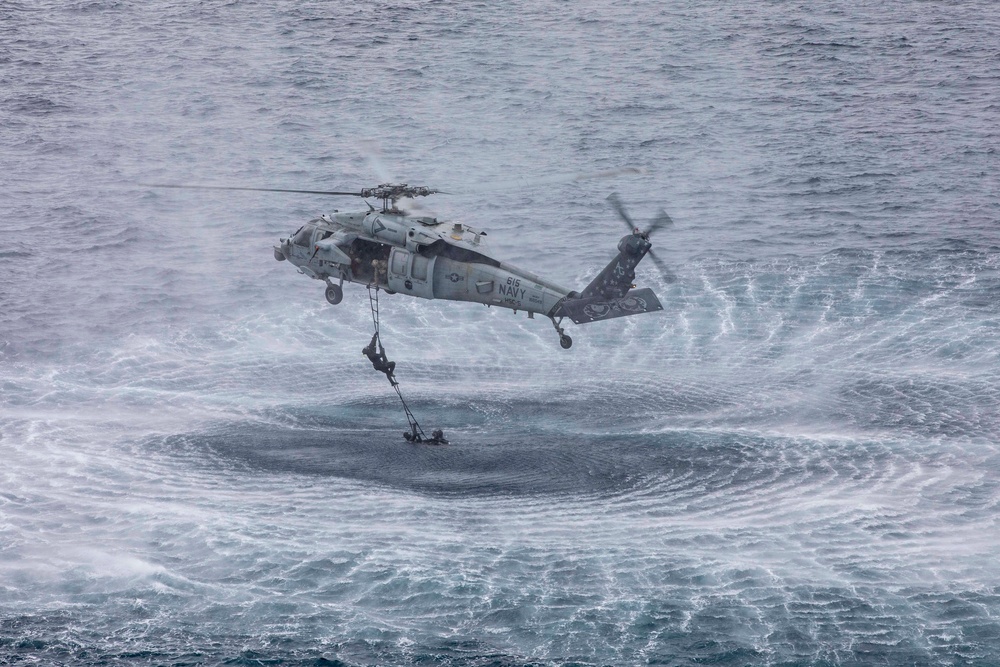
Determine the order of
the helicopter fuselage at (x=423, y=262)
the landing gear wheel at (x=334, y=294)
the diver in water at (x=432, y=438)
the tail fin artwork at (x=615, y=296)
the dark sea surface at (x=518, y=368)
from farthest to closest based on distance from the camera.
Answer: the diver in water at (x=432, y=438)
the landing gear wheel at (x=334, y=294)
the helicopter fuselage at (x=423, y=262)
the tail fin artwork at (x=615, y=296)
the dark sea surface at (x=518, y=368)

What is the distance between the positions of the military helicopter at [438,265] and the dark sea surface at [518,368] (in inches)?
273

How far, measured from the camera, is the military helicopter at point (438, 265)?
3672 centimetres

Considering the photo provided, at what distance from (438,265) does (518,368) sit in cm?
1381

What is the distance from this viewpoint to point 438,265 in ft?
124

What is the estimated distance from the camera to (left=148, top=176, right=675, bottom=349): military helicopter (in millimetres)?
36719

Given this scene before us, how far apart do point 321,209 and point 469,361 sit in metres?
24.4

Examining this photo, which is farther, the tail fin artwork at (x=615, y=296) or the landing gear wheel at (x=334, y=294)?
the landing gear wheel at (x=334, y=294)

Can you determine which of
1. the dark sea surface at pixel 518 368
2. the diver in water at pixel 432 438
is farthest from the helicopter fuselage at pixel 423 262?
the dark sea surface at pixel 518 368

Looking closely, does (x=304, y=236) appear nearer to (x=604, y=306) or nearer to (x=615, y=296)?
(x=604, y=306)

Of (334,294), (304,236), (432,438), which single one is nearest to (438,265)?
(334,294)

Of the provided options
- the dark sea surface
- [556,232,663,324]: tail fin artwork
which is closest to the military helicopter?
[556,232,663,324]: tail fin artwork

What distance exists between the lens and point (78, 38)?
105 meters

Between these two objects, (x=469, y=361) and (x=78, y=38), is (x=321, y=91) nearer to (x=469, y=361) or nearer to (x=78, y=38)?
(x=78, y=38)

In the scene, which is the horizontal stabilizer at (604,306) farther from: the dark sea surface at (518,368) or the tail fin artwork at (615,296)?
the dark sea surface at (518,368)
